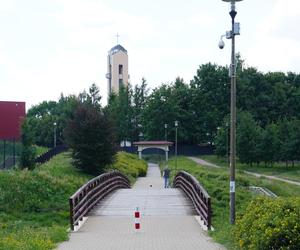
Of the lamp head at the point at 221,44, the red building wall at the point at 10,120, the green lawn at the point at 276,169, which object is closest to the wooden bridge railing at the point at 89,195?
the lamp head at the point at 221,44

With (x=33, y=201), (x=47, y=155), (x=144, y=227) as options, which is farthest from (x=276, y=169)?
(x=144, y=227)

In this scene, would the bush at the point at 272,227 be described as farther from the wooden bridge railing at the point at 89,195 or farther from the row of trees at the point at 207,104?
the row of trees at the point at 207,104

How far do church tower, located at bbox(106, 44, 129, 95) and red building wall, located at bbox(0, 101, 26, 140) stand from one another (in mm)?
67600

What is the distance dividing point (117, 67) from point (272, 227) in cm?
10269

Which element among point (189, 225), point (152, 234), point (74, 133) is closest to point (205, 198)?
point (189, 225)

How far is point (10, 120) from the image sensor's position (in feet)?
138

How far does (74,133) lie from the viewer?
3653cm

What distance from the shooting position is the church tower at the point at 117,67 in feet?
364

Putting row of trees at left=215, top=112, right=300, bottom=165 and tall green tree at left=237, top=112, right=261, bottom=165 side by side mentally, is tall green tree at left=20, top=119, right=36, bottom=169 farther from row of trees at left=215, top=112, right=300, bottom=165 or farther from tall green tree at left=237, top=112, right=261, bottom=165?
tall green tree at left=237, top=112, right=261, bottom=165

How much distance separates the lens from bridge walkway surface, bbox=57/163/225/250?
13.5m

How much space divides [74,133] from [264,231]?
2708 cm

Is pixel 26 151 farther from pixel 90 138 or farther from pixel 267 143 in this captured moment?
pixel 267 143

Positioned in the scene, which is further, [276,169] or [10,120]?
[276,169]

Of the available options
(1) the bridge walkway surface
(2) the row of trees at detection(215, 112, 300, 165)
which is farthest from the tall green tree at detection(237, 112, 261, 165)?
(1) the bridge walkway surface
